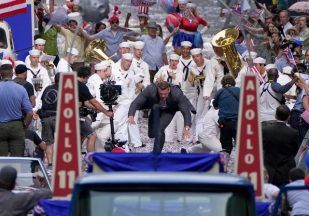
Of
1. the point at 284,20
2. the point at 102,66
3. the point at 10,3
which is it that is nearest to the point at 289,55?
the point at 102,66

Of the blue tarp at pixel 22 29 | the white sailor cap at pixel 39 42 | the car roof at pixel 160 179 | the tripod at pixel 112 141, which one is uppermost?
the blue tarp at pixel 22 29

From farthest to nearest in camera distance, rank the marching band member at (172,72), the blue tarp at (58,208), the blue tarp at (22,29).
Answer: the blue tarp at (22,29) → the marching band member at (172,72) → the blue tarp at (58,208)

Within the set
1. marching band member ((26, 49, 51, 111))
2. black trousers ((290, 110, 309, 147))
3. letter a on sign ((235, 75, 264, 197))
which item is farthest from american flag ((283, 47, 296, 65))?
letter a on sign ((235, 75, 264, 197))

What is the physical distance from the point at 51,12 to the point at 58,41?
683 millimetres

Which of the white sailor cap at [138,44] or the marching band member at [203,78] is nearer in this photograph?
the marching band member at [203,78]

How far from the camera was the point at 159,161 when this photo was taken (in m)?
13.6

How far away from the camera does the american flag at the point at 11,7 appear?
31.9m

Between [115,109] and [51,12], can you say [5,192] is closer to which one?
[115,109]

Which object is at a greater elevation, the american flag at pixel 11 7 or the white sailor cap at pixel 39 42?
the american flag at pixel 11 7

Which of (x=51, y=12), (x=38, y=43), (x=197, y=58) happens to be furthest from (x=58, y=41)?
(x=197, y=58)

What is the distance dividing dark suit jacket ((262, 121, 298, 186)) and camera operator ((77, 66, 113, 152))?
15.1 ft

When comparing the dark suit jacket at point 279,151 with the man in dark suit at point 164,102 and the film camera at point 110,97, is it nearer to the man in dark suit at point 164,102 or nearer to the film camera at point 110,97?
the man in dark suit at point 164,102

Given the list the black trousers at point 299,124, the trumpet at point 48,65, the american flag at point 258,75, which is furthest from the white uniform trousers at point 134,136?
the black trousers at point 299,124

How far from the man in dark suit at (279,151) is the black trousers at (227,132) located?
341 cm
